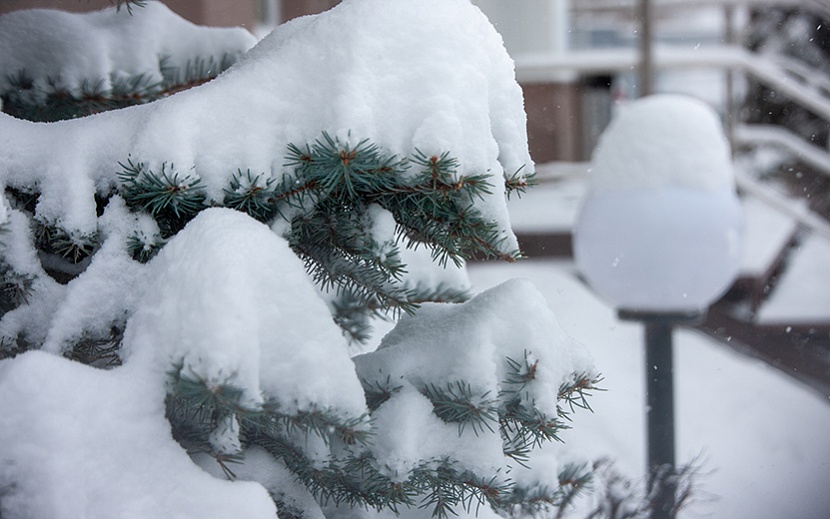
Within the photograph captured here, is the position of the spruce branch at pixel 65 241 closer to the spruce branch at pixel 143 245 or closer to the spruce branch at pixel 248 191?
the spruce branch at pixel 143 245

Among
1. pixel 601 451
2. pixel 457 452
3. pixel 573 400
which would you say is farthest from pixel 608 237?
pixel 601 451

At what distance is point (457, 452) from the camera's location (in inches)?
41.7

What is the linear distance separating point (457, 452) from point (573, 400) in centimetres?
20

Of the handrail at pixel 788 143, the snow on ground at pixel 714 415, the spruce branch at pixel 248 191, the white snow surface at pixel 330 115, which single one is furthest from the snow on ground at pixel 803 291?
the spruce branch at pixel 248 191

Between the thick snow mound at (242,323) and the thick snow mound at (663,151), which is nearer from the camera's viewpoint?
the thick snow mound at (242,323)

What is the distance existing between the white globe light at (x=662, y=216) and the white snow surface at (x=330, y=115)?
121cm

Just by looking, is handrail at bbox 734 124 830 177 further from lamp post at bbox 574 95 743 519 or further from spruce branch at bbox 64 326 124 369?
spruce branch at bbox 64 326 124 369

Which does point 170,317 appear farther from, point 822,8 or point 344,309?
point 822,8

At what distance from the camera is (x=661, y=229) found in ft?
7.08

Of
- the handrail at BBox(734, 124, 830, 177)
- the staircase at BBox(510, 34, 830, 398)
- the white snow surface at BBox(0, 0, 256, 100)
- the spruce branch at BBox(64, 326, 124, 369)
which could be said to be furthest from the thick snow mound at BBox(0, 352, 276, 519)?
the handrail at BBox(734, 124, 830, 177)

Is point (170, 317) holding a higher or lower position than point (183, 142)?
lower

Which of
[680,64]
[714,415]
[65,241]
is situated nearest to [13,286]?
[65,241]

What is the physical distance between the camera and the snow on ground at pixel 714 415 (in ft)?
13.2

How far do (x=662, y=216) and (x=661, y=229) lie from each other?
4 cm
